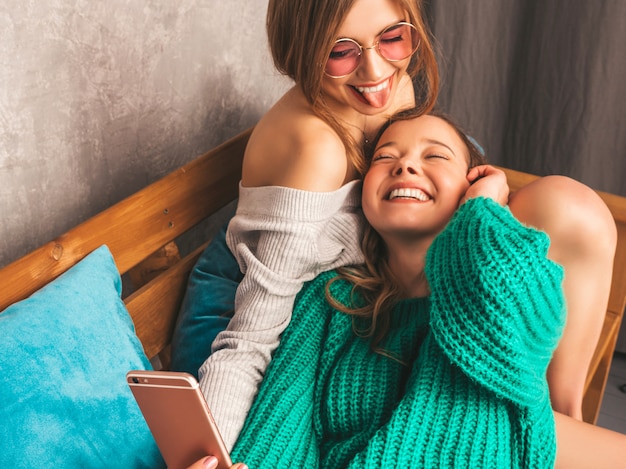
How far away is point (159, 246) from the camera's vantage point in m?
1.36

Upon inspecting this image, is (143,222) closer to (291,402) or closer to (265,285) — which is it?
(265,285)

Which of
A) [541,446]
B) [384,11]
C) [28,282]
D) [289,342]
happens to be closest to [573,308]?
[541,446]

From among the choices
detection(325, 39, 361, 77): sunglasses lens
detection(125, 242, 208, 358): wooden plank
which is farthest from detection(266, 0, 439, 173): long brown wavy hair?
detection(125, 242, 208, 358): wooden plank

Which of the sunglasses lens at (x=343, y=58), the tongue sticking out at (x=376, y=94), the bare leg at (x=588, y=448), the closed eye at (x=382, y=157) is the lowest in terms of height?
the bare leg at (x=588, y=448)

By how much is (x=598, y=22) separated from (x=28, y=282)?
1.54 meters

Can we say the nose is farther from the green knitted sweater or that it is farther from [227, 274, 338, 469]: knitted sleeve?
[227, 274, 338, 469]: knitted sleeve

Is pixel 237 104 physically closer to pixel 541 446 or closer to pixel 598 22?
pixel 598 22

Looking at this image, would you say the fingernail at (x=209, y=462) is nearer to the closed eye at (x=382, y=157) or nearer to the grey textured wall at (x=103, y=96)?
the grey textured wall at (x=103, y=96)

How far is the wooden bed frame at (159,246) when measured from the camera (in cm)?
111

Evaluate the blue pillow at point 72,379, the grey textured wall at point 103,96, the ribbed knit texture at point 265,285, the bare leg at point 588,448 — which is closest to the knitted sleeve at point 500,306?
the bare leg at point 588,448

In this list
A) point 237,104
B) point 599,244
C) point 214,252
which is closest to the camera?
point 599,244

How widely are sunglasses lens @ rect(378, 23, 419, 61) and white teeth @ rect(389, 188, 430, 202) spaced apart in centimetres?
24

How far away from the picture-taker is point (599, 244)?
1223mm

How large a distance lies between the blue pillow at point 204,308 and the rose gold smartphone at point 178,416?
39 cm
